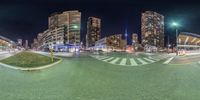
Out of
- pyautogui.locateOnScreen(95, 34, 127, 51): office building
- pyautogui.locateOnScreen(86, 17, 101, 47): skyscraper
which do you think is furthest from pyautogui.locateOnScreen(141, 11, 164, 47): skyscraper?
pyautogui.locateOnScreen(95, 34, 127, 51): office building

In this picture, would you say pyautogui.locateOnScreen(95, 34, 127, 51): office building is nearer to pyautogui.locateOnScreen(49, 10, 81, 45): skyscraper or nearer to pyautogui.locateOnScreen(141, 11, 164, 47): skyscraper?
pyautogui.locateOnScreen(141, 11, 164, 47): skyscraper

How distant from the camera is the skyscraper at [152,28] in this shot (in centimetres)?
1052

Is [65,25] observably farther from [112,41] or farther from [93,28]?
[112,41]

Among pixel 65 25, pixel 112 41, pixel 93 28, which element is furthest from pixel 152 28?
pixel 112 41

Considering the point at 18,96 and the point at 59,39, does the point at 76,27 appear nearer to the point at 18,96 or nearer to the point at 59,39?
the point at 59,39

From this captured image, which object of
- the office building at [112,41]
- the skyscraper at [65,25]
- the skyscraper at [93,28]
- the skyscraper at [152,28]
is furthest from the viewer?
the office building at [112,41]

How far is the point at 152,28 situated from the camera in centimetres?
1102

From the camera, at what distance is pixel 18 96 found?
4262 mm

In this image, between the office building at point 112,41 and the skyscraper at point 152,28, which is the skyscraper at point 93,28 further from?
the skyscraper at point 152,28

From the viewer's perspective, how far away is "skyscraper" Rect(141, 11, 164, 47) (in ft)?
34.5

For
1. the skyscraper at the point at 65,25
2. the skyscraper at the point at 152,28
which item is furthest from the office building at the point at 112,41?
the skyscraper at the point at 65,25

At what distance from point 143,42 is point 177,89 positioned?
23.7 feet

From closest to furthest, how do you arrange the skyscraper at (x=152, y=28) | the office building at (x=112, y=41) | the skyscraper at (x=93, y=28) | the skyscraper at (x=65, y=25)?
the skyscraper at (x=65, y=25)
the skyscraper at (x=152, y=28)
the skyscraper at (x=93, y=28)
the office building at (x=112, y=41)

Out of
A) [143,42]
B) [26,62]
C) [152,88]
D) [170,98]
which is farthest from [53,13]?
[170,98]
